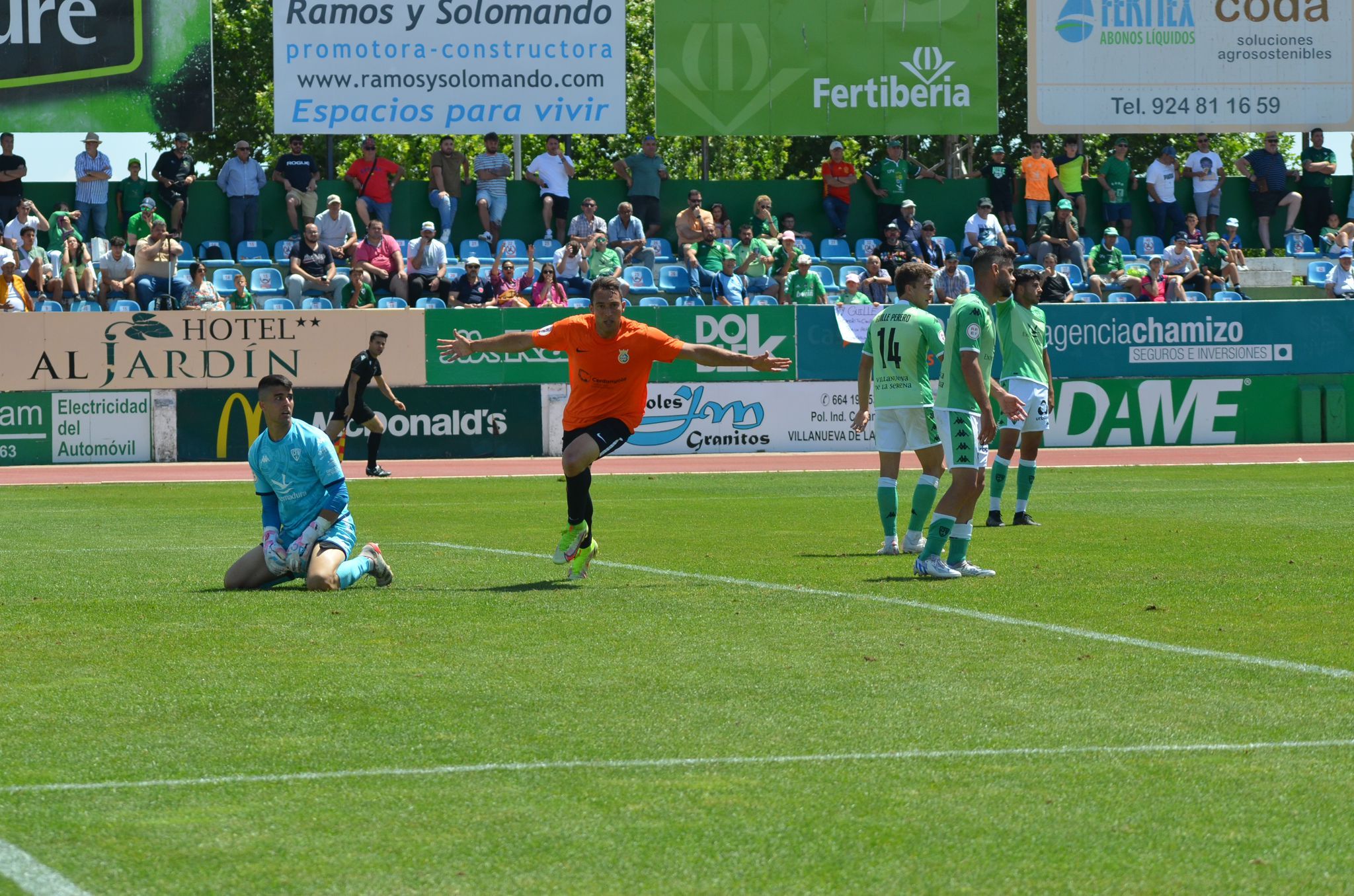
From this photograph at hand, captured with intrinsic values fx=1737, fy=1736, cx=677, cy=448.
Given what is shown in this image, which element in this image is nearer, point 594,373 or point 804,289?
point 594,373

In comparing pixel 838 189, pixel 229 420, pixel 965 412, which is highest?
pixel 838 189

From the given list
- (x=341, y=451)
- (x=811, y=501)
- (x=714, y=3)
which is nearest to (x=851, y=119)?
(x=714, y=3)

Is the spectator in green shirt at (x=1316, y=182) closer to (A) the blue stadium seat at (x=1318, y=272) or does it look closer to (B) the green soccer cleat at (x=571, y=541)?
(A) the blue stadium seat at (x=1318, y=272)

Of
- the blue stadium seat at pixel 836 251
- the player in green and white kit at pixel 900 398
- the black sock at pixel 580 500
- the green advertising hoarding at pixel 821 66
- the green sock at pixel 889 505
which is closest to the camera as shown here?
the black sock at pixel 580 500

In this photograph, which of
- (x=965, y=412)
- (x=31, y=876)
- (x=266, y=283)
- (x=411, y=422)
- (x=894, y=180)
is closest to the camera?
(x=31, y=876)

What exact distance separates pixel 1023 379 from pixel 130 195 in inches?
826

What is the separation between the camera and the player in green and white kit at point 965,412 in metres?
11.0

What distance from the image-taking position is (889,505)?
42.7ft

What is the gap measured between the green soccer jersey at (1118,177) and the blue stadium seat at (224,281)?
17.0 metres

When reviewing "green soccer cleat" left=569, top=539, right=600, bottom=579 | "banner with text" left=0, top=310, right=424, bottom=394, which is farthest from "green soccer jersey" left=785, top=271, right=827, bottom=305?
"green soccer cleat" left=569, top=539, right=600, bottom=579

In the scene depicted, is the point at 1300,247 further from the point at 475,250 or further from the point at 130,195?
the point at 130,195

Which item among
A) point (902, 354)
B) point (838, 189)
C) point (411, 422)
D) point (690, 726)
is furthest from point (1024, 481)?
point (838, 189)

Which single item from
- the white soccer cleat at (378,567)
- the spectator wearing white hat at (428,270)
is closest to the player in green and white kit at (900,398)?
the white soccer cleat at (378,567)

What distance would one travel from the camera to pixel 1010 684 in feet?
23.5
